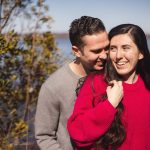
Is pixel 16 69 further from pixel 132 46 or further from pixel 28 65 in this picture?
pixel 132 46

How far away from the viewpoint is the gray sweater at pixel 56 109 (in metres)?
2.91

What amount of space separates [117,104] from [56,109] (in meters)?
0.54

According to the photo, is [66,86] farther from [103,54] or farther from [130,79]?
[130,79]

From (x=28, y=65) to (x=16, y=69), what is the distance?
0.22 metres

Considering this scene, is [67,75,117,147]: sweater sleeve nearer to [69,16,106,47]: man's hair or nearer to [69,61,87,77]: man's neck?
[69,61,87,77]: man's neck

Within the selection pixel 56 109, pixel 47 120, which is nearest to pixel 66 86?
→ pixel 56 109

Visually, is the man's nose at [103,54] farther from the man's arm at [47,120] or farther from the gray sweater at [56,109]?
the man's arm at [47,120]

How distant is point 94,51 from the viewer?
302 centimetres

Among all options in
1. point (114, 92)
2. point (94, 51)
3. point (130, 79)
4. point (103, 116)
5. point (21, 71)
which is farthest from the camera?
point (21, 71)

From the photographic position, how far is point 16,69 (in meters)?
5.96

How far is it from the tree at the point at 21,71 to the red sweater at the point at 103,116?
99.5 inches

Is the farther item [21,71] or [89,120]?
[21,71]

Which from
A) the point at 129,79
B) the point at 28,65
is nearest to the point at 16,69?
the point at 28,65

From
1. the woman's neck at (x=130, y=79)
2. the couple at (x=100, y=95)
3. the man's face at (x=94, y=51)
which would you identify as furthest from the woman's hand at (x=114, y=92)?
the man's face at (x=94, y=51)
